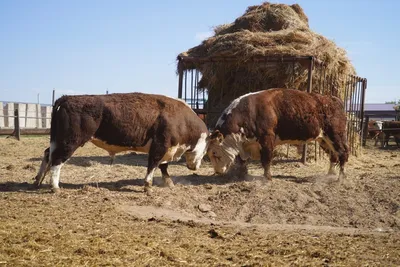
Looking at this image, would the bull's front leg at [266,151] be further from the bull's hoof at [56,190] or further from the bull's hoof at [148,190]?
the bull's hoof at [56,190]

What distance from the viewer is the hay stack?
12711 millimetres

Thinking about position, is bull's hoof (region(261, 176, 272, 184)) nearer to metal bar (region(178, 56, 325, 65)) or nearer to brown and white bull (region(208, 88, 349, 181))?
brown and white bull (region(208, 88, 349, 181))

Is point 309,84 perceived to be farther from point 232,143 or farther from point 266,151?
point 232,143

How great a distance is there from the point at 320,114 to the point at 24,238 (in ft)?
22.8

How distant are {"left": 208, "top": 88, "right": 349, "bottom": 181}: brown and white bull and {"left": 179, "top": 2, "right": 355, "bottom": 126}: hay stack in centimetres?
250

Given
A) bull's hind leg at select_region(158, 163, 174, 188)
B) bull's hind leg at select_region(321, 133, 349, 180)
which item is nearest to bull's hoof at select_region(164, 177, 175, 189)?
bull's hind leg at select_region(158, 163, 174, 188)

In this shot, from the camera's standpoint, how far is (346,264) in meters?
4.45

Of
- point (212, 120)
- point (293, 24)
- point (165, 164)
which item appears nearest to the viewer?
point (165, 164)

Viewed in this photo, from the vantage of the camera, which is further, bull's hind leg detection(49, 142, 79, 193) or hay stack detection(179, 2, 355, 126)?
hay stack detection(179, 2, 355, 126)

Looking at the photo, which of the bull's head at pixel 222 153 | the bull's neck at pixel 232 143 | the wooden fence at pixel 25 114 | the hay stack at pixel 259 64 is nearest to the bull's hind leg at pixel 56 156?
the bull's head at pixel 222 153

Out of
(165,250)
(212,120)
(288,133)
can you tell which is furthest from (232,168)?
(165,250)

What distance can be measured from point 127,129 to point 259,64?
18.7 feet

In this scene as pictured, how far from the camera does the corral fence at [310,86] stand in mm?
12516

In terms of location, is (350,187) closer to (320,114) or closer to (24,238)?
(320,114)
